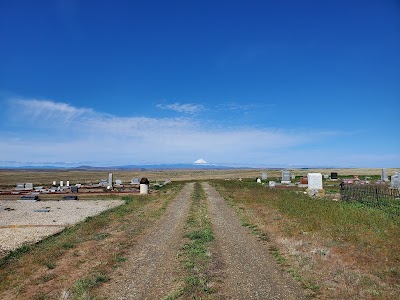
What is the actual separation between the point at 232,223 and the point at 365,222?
6514mm

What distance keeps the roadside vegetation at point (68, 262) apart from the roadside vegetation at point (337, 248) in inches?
215

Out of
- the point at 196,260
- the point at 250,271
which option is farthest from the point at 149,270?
the point at 250,271

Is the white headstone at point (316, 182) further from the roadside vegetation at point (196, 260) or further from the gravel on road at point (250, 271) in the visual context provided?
the gravel on road at point (250, 271)

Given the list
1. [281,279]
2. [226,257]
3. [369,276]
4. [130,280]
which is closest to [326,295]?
[281,279]

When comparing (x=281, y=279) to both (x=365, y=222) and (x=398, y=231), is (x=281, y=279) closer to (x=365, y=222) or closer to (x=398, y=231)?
(x=398, y=231)

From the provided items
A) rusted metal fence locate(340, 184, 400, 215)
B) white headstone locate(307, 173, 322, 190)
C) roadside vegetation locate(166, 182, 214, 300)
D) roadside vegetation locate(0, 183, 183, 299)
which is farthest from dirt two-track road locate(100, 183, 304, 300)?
white headstone locate(307, 173, 322, 190)

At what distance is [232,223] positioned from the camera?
17.3 metres

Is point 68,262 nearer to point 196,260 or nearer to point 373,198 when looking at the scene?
point 196,260

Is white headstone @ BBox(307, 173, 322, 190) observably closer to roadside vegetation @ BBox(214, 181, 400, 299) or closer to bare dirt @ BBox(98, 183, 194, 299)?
roadside vegetation @ BBox(214, 181, 400, 299)

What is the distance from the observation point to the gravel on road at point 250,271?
25.1 feet

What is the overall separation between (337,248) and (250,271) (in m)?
4.15

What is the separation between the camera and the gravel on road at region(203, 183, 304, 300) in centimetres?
766

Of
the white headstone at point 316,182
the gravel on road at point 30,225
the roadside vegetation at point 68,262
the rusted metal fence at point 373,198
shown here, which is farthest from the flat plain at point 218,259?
the white headstone at point 316,182

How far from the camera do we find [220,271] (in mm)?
9344
